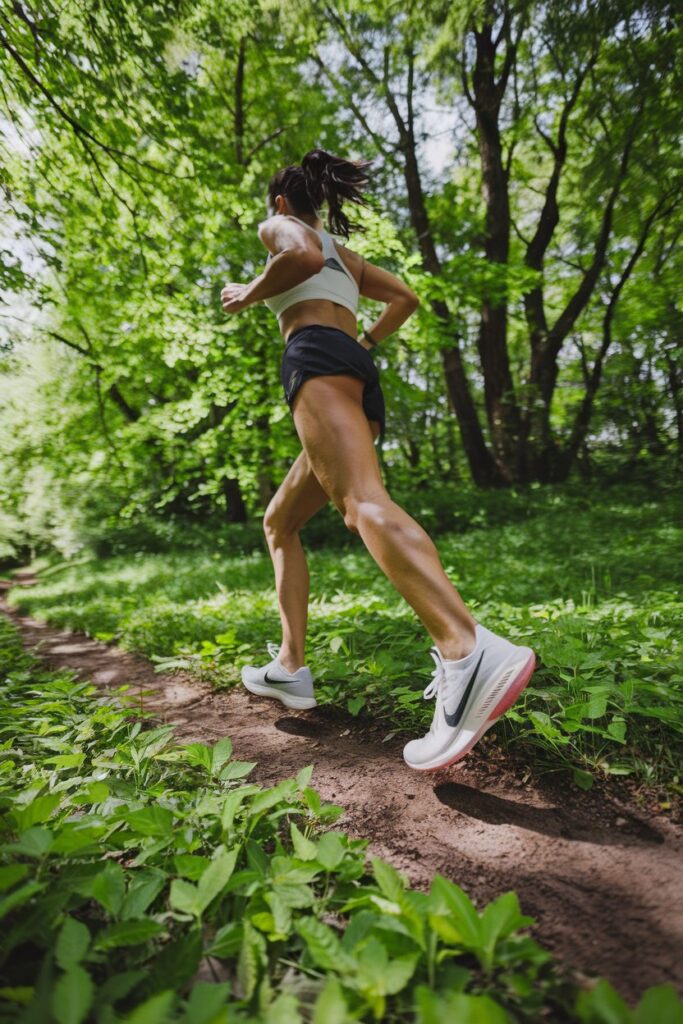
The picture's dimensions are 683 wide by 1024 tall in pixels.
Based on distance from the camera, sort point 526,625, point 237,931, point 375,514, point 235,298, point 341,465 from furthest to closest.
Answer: point 526,625
point 235,298
point 341,465
point 375,514
point 237,931

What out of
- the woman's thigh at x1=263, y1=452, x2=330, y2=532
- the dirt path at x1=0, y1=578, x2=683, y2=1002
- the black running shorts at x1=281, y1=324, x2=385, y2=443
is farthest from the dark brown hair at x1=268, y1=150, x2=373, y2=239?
the dirt path at x1=0, y1=578, x2=683, y2=1002

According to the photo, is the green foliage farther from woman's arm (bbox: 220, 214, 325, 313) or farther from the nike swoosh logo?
woman's arm (bbox: 220, 214, 325, 313)

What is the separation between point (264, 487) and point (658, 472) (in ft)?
24.6

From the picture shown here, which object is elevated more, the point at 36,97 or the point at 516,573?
the point at 36,97

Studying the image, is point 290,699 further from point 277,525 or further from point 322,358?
point 322,358

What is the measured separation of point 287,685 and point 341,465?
1.03 m

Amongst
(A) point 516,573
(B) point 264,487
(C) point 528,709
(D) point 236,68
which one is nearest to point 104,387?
(B) point 264,487

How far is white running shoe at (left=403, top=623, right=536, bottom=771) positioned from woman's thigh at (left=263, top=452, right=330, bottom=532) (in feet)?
3.14

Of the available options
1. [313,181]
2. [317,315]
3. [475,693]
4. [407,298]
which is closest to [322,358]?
[317,315]

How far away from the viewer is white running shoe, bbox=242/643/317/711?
6.93 feet

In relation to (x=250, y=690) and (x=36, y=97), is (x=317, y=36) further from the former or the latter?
(x=250, y=690)

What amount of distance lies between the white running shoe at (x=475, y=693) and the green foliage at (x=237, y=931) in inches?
14.1

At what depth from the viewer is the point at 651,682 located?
1.71 metres

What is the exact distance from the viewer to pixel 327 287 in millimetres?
1913
